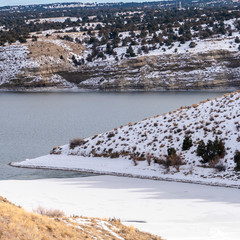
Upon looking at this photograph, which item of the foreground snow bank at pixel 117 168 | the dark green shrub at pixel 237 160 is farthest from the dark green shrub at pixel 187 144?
the dark green shrub at pixel 237 160

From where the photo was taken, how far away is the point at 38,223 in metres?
15.7

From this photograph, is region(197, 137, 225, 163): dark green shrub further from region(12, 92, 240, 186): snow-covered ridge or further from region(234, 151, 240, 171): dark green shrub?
region(234, 151, 240, 171): dark green shrub

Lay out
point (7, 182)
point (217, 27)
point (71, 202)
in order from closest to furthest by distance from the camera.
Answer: point (71, 202) < point (7, 182) < point (217, 27)

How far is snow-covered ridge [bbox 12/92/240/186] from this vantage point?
31.5m

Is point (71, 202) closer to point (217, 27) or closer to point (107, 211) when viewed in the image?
point (107, 211)

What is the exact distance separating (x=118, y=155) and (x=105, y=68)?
55.9m

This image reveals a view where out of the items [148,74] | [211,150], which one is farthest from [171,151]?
[148,74]

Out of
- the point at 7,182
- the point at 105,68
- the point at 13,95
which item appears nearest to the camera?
the point at 7,182

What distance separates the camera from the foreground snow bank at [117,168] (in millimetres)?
30094

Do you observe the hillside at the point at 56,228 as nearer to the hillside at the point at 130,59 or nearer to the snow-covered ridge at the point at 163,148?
the snow-covered ridge at the point at 163,148

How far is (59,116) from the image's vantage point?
57.4 meters

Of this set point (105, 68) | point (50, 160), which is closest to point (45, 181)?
point (50, 160)

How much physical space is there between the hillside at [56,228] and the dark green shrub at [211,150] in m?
14.2

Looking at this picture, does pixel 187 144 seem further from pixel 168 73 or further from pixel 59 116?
pixel 168 73
